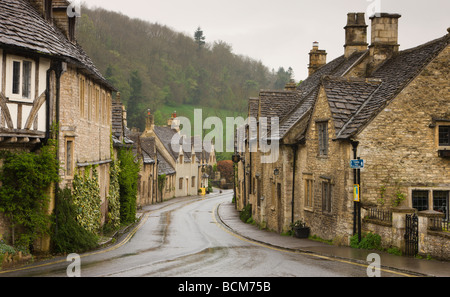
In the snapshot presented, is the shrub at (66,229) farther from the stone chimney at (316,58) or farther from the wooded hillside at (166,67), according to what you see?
the wooded hillside at (166,67)

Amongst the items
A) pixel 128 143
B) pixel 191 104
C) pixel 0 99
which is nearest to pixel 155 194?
pixel 128 143

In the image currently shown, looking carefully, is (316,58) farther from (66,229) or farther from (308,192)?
(66,229)

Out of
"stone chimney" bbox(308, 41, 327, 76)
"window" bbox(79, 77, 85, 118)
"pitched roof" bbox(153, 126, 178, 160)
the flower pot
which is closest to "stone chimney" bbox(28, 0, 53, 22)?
"window" bbox(79, 77, 85, 118)

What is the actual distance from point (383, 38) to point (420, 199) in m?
10.4

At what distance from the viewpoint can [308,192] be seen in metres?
24.3

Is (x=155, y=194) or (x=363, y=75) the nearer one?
(x=363, y=75)

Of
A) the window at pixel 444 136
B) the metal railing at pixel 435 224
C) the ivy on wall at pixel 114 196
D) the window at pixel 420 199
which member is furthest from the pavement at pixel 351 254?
the ivy on wall at pixel 114 196

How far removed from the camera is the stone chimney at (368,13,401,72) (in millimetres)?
26172

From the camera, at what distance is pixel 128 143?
37.3 metres

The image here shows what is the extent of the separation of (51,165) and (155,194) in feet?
142

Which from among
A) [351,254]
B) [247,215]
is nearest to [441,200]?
[351,254]

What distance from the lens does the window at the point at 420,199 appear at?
19547 millimetres

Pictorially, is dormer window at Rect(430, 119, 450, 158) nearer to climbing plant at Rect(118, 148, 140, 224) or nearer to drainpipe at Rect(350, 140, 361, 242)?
drainpipe at Rect(350, 140, 361, 242)
